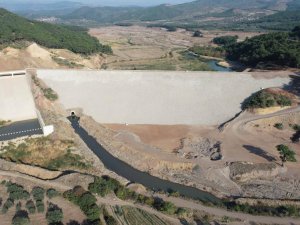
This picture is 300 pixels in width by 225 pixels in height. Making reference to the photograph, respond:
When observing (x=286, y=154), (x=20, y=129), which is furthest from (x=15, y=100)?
(x=286, y=154)

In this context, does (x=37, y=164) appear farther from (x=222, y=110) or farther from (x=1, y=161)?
(x=222, y=110)

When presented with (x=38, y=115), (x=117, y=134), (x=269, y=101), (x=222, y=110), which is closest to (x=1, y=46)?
(x=38, y=115)

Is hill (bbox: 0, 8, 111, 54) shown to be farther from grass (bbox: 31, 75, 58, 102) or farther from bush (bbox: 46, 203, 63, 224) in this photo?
bush (bbox: 46, 203, 63, 224)

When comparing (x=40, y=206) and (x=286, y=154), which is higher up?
(x=40, y=206)

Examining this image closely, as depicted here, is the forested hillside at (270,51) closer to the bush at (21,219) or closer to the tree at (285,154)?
the tree at (285,154)

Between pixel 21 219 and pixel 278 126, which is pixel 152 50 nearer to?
pixel 278 126

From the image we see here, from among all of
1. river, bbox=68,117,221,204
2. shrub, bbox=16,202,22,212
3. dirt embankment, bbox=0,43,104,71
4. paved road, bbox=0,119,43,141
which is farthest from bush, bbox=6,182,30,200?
dirt embankment, bbox=0,43,104,71

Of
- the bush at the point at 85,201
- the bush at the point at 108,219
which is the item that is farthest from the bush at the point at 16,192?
the bush at the point at 108,219
